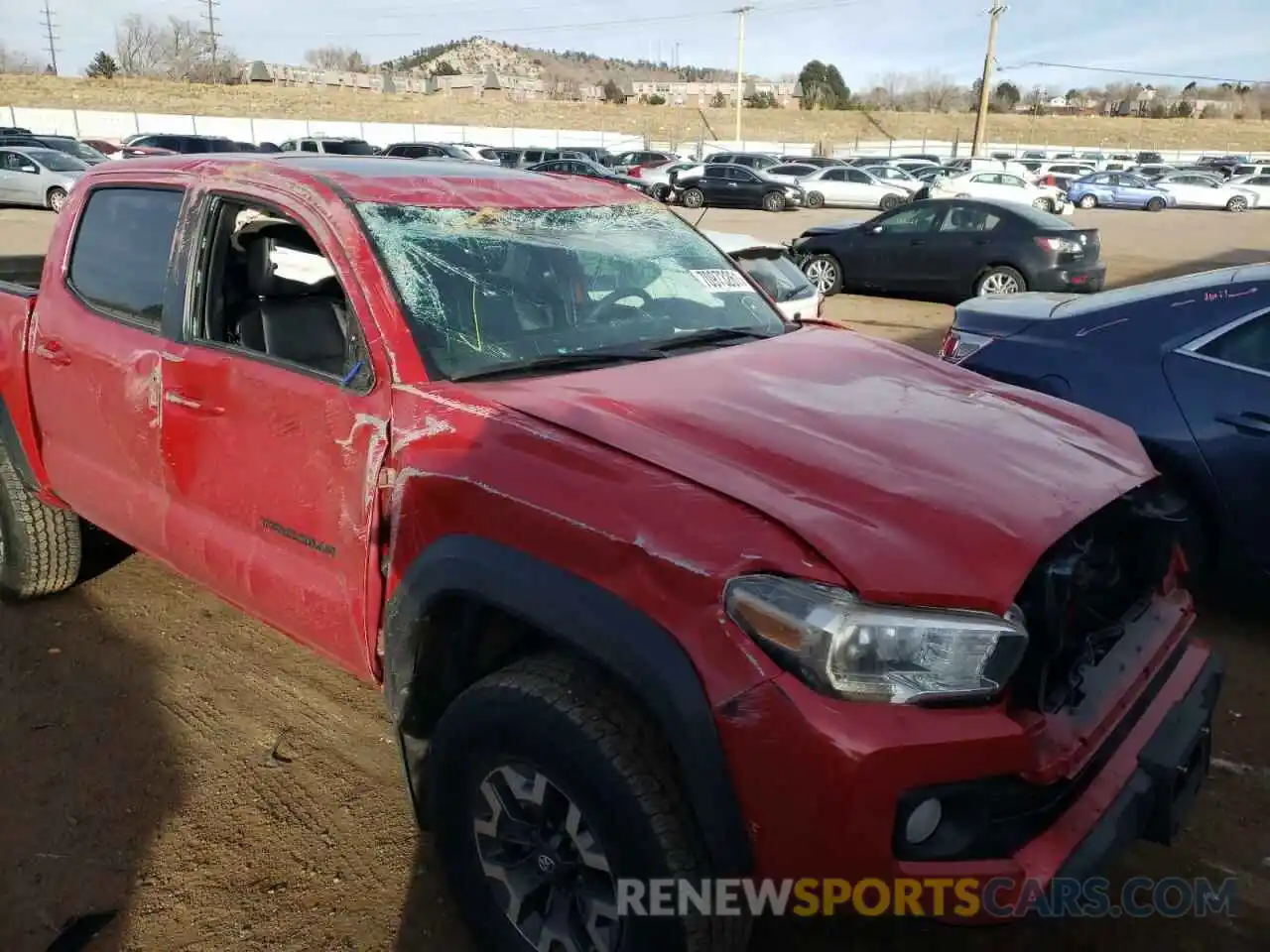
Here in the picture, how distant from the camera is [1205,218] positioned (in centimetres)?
3181

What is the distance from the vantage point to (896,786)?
177 cm

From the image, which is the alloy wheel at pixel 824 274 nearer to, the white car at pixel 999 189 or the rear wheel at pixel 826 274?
the rear wheel at pixel 826 274

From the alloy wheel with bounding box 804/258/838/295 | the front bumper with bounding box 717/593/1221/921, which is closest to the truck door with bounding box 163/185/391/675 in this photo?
the front bumper with bounding box 717/593/1221/921

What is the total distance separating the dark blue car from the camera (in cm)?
392

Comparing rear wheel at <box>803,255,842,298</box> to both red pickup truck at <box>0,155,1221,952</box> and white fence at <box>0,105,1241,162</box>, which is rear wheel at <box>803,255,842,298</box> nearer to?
red pickup truck at <box>0,155,1221,952</box>

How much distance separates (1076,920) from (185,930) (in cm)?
237

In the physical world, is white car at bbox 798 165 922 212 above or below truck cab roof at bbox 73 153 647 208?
below

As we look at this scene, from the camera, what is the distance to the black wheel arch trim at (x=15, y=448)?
3.91 meters

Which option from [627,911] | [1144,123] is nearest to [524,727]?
[627,911]

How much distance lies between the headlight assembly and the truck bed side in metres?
3.28

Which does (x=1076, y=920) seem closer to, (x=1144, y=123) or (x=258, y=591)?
(x=258, y=591)

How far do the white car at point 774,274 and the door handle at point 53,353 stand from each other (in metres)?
4.64

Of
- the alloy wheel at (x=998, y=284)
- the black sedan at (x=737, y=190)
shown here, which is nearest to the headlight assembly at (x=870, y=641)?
the alloy wheel at (x=998, y=284)

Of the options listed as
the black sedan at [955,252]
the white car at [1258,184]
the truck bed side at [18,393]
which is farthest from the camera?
the white car at [1258,184]
